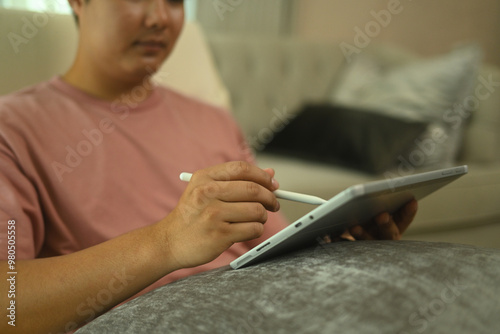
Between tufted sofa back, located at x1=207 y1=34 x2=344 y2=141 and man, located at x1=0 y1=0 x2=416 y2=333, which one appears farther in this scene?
tufted sofa back, located at x1=207 y1=34 x2=344 y2=141

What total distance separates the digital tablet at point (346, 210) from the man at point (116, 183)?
4 cm

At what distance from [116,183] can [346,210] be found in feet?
1.40

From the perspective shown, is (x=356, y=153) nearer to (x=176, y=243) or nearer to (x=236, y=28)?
(x=176, y=243)

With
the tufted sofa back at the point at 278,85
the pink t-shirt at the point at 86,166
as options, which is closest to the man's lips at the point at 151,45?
the pink t-shirt at the point at 86,166

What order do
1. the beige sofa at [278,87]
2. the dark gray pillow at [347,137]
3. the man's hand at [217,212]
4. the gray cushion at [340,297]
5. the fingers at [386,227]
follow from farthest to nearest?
the dark gray pillow at [347,137], the beige sofa at [278,87], the fingers at [386,227], the man's hand at [217,212], the gray cushion at [340,297]

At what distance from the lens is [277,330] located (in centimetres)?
47

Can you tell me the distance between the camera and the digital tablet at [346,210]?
49cm

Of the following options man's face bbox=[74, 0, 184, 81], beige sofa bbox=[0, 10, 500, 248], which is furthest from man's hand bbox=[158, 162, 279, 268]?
beige sofa bbox=[0, 10, 500, 248]

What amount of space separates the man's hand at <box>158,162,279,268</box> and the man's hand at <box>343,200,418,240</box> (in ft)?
0.57

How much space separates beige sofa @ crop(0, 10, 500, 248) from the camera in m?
1.31

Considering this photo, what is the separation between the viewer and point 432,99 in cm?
204

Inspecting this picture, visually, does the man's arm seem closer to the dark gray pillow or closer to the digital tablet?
the digital tablet

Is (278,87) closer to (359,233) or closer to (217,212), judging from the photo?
(359,233)

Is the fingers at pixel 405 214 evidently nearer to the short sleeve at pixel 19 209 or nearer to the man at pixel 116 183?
the man at pixel 116 183
